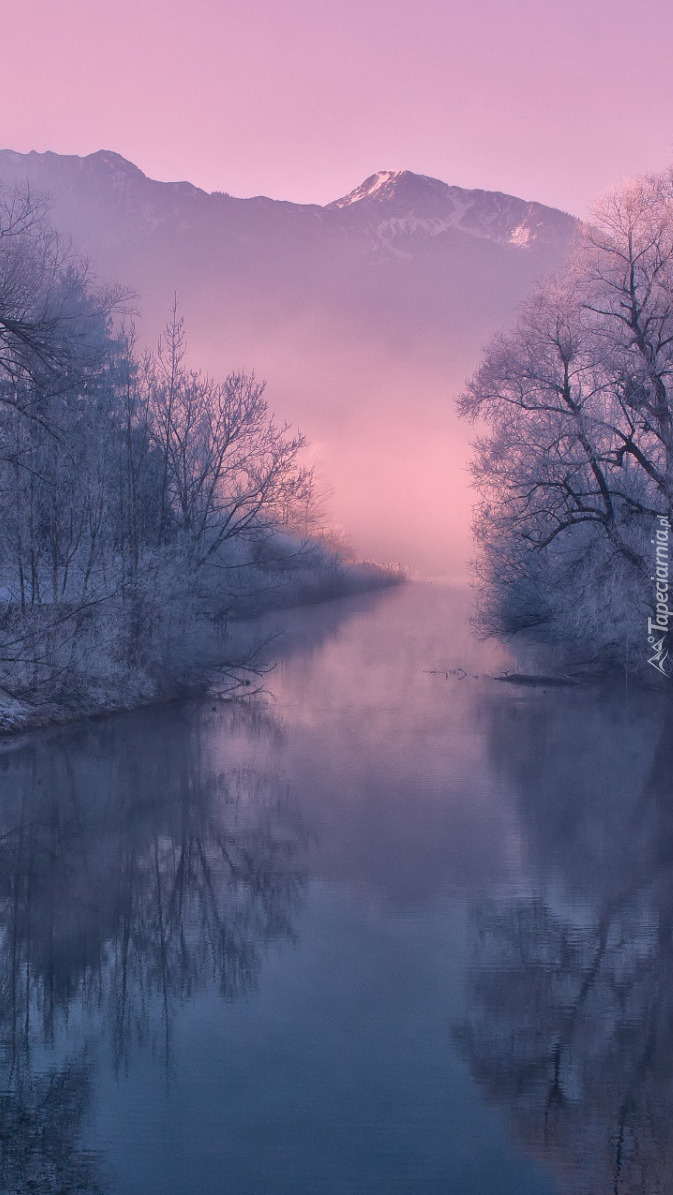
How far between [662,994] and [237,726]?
12.5 m

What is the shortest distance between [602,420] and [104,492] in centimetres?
1115

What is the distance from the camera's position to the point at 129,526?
23.1m

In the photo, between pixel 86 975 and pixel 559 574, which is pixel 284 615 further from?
pixel 86 975

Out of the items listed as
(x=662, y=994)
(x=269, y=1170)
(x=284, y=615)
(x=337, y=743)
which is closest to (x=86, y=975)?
(x=269, y=1170)

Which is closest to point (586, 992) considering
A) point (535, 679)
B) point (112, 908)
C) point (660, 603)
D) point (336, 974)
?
point (336, 974)

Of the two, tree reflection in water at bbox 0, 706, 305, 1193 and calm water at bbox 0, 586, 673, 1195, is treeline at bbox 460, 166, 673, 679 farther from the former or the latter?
tree reflection in water at bbox 0, 706, 305, 1193

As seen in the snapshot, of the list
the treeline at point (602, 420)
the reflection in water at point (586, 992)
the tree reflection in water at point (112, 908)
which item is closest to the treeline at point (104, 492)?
the tree reflection in water at point (112, 908)

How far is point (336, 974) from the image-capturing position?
7.12 metres

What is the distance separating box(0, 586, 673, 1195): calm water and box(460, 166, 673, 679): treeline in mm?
8873

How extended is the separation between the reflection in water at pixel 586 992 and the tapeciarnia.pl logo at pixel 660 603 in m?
10.6

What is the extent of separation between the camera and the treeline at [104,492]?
18188 mm

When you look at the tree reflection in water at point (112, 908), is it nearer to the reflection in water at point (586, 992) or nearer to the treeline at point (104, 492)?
the reflection in water at point (586, 992)

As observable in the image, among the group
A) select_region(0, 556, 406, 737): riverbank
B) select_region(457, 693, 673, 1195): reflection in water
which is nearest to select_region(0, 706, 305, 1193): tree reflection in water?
select_region(457, 693, 673, 1195): reflection in water

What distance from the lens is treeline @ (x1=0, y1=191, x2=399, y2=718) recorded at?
18188mm
